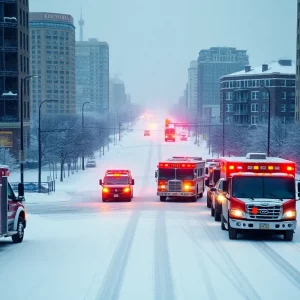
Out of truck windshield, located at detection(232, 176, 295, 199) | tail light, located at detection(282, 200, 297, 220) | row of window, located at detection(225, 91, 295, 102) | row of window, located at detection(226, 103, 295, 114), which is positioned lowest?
tail light, located at detection(282, 200, 297, 220)

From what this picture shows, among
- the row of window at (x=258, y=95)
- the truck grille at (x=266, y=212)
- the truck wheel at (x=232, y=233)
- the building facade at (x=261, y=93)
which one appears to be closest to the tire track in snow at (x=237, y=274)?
the truck wheel at (x=232, y=233)

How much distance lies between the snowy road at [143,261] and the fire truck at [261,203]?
58 centimetres

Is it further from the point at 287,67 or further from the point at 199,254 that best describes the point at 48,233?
the point at 287,67

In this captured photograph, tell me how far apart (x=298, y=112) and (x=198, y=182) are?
64106 millimetres

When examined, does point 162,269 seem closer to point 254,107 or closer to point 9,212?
point 9,212

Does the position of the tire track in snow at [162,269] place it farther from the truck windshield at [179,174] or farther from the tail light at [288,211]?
the truck windshield at [179,174]

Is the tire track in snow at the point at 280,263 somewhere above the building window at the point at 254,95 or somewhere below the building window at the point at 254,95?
below

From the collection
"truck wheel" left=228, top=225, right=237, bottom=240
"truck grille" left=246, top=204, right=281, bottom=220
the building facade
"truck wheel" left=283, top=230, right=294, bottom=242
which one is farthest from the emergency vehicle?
the building facade

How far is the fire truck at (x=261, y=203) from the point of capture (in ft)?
69.1

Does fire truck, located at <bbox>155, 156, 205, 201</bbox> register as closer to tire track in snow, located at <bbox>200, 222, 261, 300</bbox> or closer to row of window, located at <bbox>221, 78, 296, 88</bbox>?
tire track in snow, located at <bbox>200, 222, 261, 300</bbox>

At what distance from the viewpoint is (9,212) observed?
65.3 feet

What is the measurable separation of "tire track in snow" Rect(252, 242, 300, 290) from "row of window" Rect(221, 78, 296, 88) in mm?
118734

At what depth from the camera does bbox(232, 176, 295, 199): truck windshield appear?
21500 millimetres

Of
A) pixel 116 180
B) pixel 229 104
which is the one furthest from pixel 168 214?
pixel 229 104
